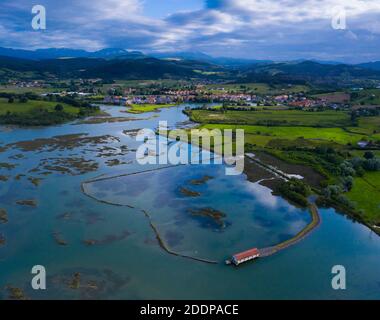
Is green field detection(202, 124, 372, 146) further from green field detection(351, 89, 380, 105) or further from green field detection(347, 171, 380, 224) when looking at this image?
green field detection(351, 89, 380, 105)

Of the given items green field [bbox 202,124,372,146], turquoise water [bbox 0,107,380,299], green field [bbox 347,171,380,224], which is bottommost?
turquoise water [bbox 0,107,380,299]

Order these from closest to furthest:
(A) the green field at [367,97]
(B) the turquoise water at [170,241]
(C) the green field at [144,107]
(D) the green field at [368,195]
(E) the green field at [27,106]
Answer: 1. (B) the turquoise water at [170,241]
2. (D) the green field at [368,195]
3. (E) the green field at [27,106]
4. (C) the green field at [144,107]
5. (A) the green field at [367,97]

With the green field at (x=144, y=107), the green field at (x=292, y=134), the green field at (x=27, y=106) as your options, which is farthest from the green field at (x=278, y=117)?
the green field at (x=27, y=106)

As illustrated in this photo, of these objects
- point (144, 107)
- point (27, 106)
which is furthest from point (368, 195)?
point (144, 107)

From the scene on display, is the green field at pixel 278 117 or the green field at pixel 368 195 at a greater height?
the green field at pixel 278 117

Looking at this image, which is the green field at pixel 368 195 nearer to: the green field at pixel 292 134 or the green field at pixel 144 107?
the green field at pixel 292 134

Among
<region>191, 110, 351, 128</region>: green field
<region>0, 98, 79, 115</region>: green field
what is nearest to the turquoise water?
<region>191, 110, 351, 128</region>: green field
